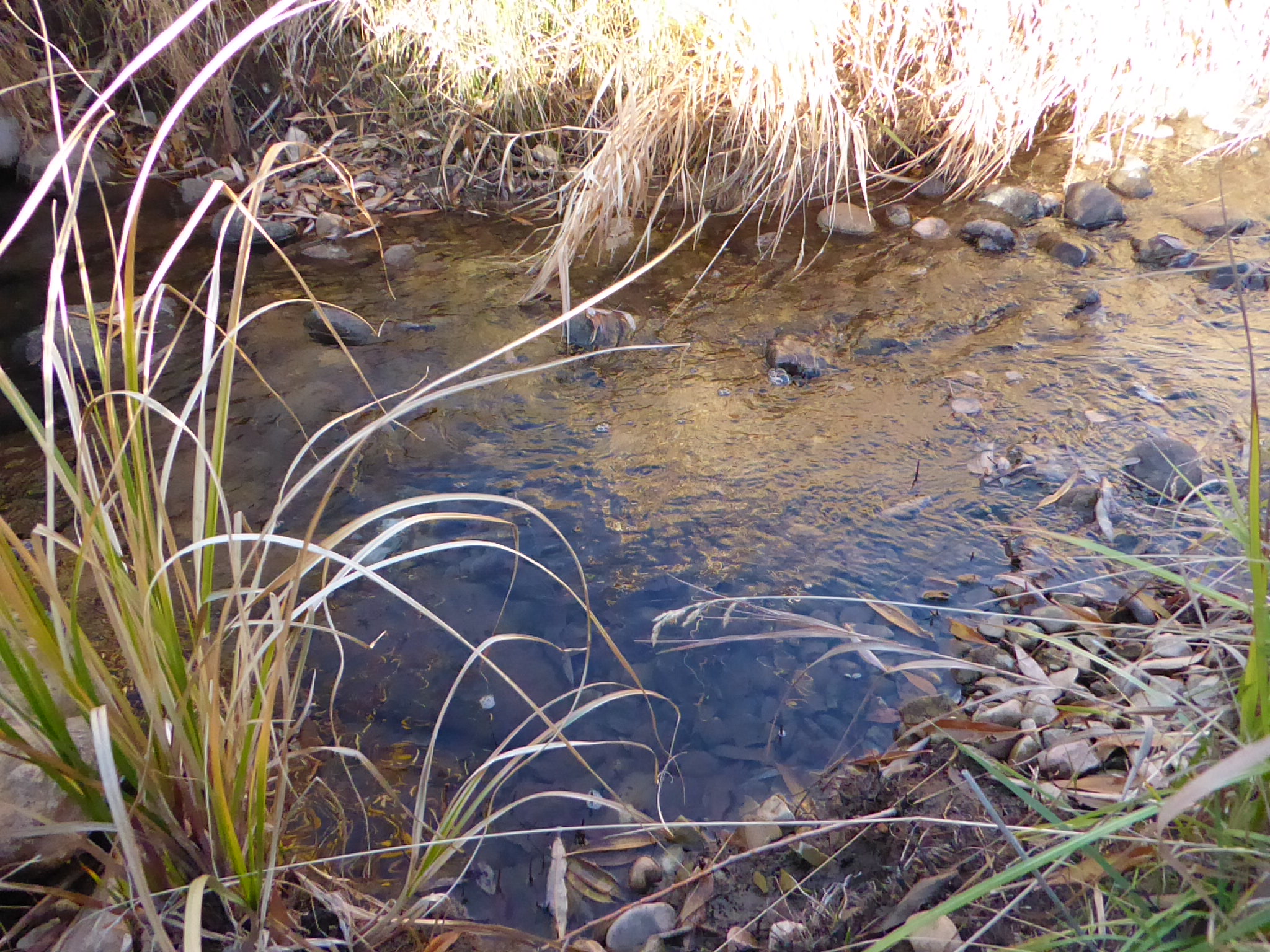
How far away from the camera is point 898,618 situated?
191cm

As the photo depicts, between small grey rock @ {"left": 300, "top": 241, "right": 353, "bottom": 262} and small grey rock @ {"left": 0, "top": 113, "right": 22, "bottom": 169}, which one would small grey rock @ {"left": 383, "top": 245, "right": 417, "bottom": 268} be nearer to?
small grey rock @ {"left": 300, "top": 241, "right": 353, "bottom": 262}

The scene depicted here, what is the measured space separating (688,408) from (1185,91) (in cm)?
337

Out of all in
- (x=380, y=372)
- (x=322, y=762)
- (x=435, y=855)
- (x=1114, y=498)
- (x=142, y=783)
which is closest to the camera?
(x=142, y=783)

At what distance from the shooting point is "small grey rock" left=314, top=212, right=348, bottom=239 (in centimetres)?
373

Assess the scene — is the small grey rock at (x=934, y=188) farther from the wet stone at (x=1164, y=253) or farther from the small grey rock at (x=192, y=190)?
the small grey rock at (x=192, y=190)

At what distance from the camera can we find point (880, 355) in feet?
9.32

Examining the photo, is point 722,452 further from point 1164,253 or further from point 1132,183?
point 1132,183

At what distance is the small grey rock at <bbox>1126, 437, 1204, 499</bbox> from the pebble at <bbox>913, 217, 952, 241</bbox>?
150 centimetres

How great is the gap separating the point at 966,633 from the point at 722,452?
2.84ft

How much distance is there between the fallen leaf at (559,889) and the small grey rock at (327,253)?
2814 mm

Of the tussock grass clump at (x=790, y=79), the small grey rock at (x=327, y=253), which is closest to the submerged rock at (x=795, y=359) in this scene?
the tussock grass clump at (x=790, y=79)

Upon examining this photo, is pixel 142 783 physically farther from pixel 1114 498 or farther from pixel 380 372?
pixel 1114 498

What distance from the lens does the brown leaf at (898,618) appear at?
1881mm

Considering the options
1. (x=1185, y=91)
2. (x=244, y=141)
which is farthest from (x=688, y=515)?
(x=1185, y=91)
